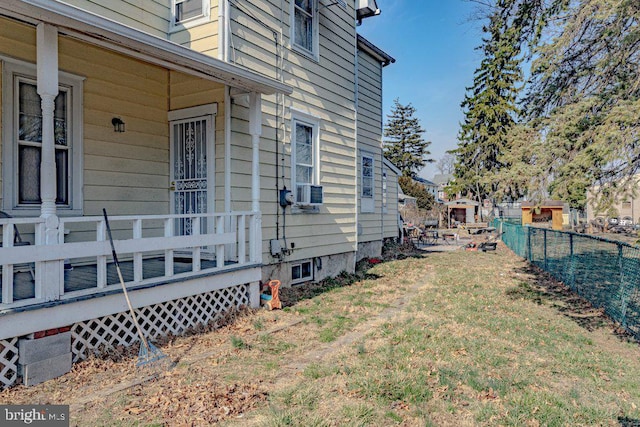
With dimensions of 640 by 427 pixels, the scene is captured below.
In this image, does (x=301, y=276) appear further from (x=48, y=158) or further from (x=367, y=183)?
(x=48, y=158)

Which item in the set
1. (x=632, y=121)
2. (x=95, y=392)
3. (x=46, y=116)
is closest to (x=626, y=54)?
(x=632, y=121)

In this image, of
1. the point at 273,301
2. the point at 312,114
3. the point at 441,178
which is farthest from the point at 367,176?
the point at 441,178

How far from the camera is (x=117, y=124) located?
6.19m

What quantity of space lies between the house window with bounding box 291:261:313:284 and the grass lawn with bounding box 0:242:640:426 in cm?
118

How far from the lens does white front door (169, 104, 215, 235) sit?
636cm

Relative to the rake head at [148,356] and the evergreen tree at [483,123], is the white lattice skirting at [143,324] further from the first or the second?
the evergreen tree at [483,123]

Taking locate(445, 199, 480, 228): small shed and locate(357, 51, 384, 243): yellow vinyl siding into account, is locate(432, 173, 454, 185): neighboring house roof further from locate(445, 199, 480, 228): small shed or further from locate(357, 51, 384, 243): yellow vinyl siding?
locate(357, 51, 384, 243): yellow vinyl siding

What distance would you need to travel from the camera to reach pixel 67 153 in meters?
5.73

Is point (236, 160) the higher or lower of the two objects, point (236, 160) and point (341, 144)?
the lower

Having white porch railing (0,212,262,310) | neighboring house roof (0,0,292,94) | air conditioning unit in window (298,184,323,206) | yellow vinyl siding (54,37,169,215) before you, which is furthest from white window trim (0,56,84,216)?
air conditioning unit in window (298,184,323,206)

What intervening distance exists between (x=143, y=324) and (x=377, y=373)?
2.74m

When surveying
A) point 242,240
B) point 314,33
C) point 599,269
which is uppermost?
point 314,33

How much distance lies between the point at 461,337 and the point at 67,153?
6074mm

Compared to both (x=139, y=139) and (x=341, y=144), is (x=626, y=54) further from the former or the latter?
(x=139, y=139)
